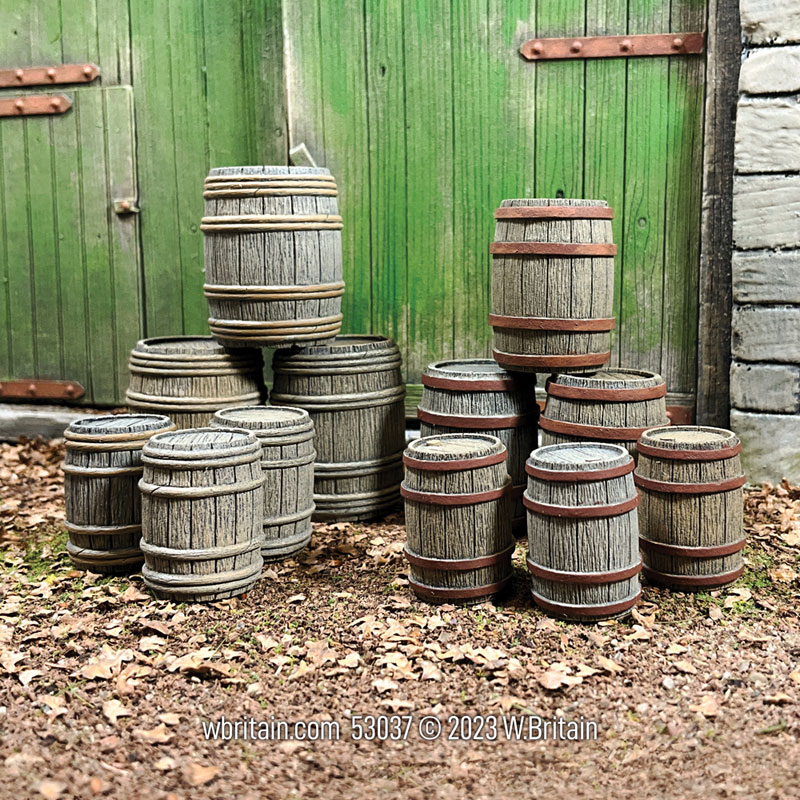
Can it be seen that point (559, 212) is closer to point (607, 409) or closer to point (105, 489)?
point (607, 409)

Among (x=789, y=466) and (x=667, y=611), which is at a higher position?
(x=789, y=466)

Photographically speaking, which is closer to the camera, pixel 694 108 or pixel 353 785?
pixel 353 785

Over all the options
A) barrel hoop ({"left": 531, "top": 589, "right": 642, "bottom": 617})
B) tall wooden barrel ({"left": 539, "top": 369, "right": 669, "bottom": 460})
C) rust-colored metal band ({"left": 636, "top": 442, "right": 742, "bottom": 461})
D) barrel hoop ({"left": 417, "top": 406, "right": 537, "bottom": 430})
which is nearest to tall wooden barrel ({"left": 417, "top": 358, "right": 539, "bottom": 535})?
barrel hoop ({"left": 417, "top": 406, "right": 537, "bottom": 430})

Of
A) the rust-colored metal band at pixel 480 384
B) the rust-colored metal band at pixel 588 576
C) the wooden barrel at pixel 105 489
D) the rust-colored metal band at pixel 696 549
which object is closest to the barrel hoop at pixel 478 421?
the rust-colored metal band at pixel 480 384

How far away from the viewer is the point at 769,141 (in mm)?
5434

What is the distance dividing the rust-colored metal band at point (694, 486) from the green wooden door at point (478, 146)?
1.55 m

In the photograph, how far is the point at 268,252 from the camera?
5.19m

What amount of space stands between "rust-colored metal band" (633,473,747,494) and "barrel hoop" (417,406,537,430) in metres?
0.78

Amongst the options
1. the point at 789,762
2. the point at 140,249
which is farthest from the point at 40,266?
the point at 789,762

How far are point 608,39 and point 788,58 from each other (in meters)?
0.93

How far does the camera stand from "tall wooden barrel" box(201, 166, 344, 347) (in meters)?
5.18

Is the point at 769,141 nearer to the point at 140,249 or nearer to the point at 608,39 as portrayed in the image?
the point at 608,39

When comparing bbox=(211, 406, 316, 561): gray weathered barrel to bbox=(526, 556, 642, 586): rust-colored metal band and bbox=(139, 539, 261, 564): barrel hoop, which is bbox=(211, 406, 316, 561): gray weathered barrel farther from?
bbox=(526, 556, 642, 586): rust-colored metal band

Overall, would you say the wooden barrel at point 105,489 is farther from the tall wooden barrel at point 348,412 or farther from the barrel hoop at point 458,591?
the barrel hoop at point 458,591
